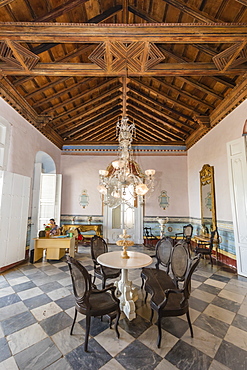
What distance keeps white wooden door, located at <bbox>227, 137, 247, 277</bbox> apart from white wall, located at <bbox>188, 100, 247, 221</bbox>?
18.6 inches

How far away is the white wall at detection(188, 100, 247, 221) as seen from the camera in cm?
443

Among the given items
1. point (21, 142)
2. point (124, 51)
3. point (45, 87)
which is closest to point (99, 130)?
point (45, 87)

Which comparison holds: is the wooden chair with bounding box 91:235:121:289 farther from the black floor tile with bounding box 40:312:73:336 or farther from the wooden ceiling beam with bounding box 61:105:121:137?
the wooden ceiling beam with bounding box 61:105:121:137

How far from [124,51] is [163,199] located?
5.59m

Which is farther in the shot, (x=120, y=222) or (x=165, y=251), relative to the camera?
(x=120, y=222)

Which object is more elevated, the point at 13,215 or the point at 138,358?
the point at 13,215

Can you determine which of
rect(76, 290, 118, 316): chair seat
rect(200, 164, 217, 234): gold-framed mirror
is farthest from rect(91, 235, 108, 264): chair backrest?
rect(200, 164, 217, 234): gold-framed mirror

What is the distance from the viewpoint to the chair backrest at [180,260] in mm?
2648

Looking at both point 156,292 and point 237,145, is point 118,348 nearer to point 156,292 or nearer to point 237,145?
point 156,292

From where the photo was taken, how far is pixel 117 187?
3.43 metres

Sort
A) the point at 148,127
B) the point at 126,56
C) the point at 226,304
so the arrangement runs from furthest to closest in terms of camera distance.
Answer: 1. the point at 148,127
2. the point at 126,56
3. the point at 226,304

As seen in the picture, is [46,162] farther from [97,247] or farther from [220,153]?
[220,153]

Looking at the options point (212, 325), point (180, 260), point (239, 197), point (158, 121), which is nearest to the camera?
point (212, 325)

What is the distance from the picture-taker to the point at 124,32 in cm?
286
